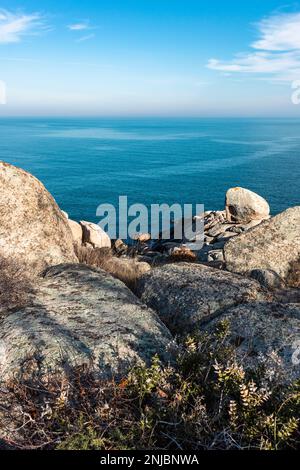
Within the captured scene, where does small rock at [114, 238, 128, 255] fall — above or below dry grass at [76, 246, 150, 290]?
below

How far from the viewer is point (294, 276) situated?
10930mm

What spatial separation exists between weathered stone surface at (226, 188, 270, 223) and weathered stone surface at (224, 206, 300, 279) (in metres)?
19.3

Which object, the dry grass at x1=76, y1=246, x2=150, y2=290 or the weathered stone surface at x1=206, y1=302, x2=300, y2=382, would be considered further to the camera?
the dry grass at x1=76, y1=246, x2=150, y2=290

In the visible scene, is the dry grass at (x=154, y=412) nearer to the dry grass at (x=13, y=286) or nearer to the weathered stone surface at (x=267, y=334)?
the weathered stone surface at (x=267, y=334)

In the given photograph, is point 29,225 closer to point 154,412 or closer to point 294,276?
point 154,412

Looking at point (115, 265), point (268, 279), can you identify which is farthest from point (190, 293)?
point (115, 265)

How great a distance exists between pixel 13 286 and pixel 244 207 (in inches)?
1090

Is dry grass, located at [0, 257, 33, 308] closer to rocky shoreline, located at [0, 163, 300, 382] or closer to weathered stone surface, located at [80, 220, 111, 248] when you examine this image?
rocky shoreline, located at [0, 163, 300, 382]

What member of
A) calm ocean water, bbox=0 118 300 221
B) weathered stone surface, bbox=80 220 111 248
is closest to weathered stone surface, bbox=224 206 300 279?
weathered stone surface, bbox=80 220 111 248

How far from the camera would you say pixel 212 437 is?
3719 mm

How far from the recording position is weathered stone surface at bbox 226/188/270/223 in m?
Result: 31.6

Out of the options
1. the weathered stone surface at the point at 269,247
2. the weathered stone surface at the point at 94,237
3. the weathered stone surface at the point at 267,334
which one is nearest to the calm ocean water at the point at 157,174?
the weathered stone surface at the point at 94,237

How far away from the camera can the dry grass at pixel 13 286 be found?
6.59 m

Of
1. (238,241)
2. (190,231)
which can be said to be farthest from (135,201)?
(238,241)
